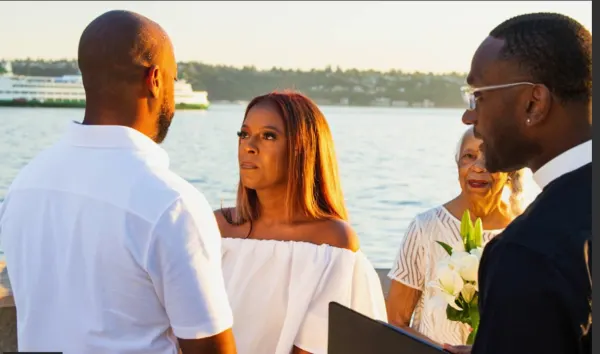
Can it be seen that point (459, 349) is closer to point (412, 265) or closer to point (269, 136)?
point (269, 136)

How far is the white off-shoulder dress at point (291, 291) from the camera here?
343 centimetres

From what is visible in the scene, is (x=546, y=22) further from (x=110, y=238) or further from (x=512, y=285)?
(x=110, y=238)

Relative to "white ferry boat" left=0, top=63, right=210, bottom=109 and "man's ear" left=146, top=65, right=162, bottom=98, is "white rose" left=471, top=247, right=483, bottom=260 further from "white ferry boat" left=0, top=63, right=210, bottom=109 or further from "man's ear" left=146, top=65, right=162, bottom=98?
"white ferry boat" left=0, top=63, right=210, bottom=109

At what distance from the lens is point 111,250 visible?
218 cm

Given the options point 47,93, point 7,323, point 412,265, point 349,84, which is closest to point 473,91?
point 412,265

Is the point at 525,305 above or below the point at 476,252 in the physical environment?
above

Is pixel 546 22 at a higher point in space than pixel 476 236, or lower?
higher

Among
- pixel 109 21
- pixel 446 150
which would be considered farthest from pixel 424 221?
pixel 446 150

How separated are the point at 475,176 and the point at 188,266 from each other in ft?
6.84

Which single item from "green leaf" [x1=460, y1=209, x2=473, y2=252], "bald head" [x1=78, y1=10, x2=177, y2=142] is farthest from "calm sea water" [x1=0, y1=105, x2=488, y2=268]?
"bald head" [x1=78, y1=10, x2=177, y2=142]

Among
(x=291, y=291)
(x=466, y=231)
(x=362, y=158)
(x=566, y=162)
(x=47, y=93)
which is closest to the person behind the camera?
(x=566, y=162)

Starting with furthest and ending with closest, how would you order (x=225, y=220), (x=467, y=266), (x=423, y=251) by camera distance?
(x=423, y=251)
(x=225, y=220)
(x=467, y=266)

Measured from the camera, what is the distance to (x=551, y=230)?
5.59 feet

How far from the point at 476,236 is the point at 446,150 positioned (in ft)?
111
